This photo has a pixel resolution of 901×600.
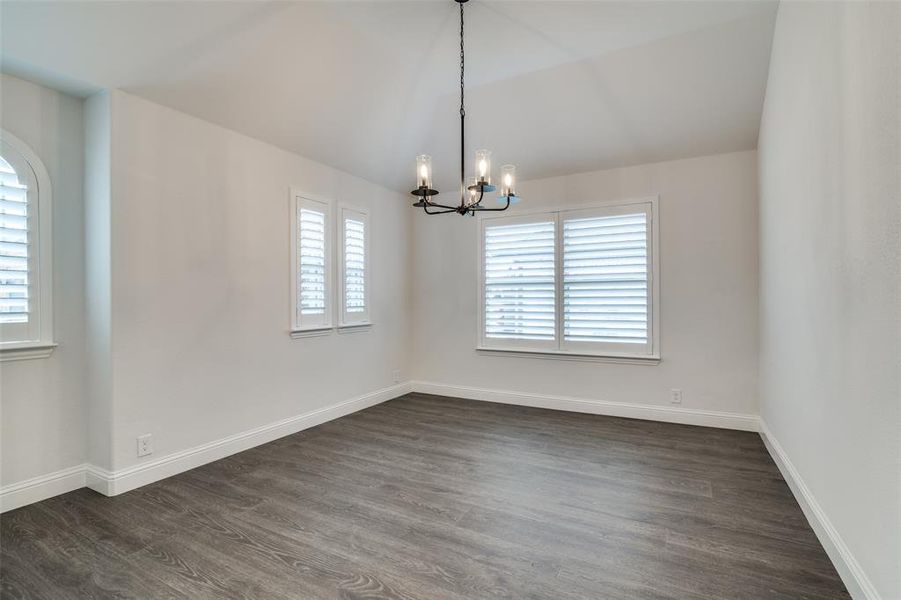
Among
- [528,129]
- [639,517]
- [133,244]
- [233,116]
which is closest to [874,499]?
[639,517]

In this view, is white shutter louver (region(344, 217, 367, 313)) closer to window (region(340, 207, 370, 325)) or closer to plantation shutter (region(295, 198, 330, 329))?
window (region(340, 207, 370, 325))

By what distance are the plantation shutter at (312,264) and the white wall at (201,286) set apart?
15cm

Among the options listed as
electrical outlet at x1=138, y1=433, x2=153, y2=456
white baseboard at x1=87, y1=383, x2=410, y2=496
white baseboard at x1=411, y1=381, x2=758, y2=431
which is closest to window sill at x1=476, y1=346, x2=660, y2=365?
white baseboard at x1=411, y1=381, x2=758, y2=431

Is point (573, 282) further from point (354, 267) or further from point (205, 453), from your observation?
point (205, 453)

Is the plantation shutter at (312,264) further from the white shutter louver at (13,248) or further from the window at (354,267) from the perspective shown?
the white shutter louver at (13,248)

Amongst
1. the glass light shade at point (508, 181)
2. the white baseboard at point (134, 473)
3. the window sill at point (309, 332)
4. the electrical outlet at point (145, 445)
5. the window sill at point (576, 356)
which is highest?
the glass light shade at point (508, 181)

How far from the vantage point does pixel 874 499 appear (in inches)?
64.4

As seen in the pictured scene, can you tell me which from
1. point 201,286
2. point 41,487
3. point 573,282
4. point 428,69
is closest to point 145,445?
point 41,487

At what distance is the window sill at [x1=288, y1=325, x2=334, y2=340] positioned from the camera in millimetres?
4182

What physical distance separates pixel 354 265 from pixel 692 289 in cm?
349

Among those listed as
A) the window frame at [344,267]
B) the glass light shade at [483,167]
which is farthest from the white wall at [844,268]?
the window frame at [344,267]

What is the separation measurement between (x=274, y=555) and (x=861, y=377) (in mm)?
2712

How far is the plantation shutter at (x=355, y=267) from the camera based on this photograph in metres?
4.79

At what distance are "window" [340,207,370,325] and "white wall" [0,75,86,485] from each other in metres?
2.21
